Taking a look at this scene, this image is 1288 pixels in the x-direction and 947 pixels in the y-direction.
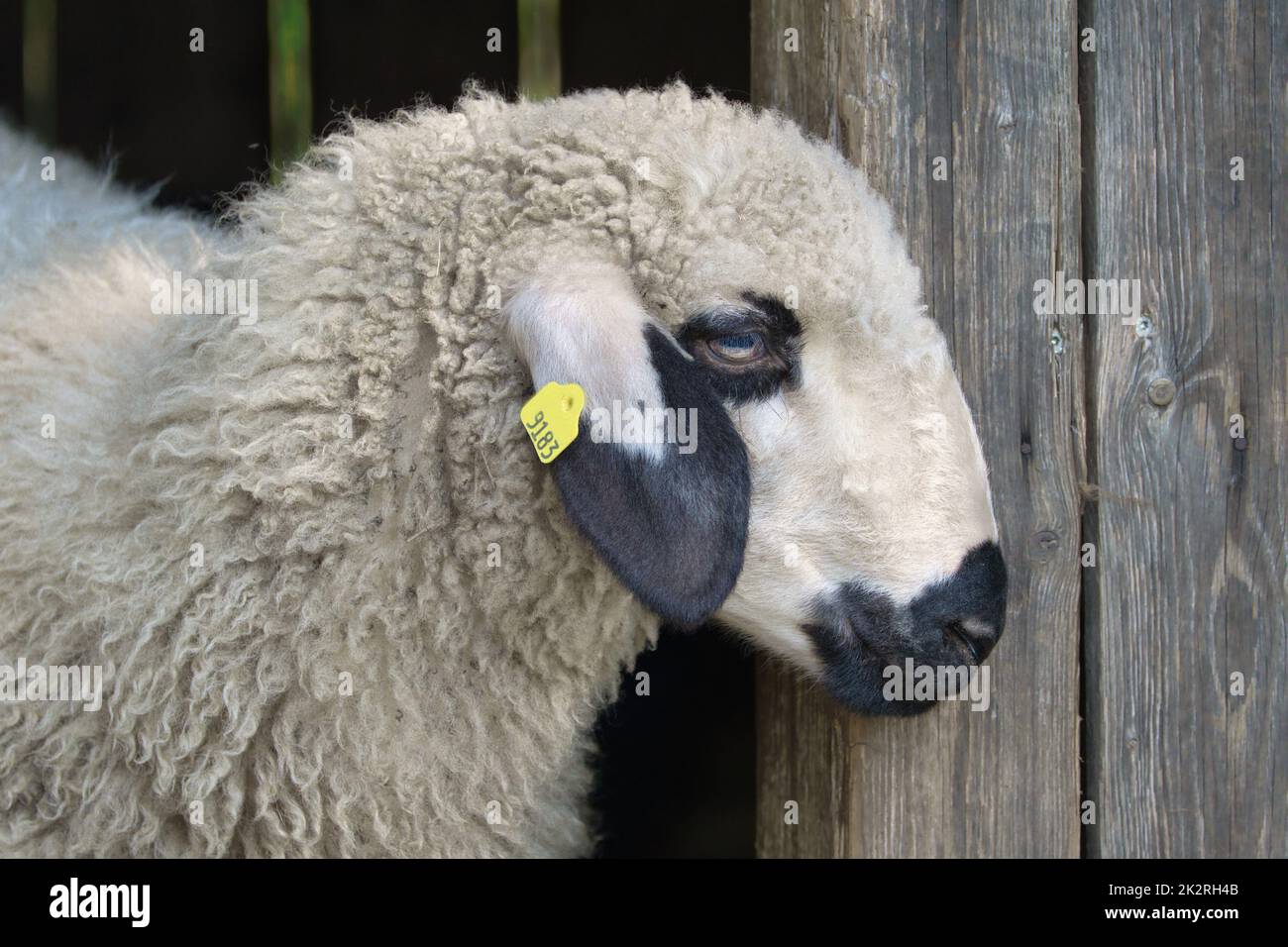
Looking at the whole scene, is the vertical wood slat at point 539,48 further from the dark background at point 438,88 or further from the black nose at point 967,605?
the black nose at point 967,605

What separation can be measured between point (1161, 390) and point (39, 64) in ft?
16.7

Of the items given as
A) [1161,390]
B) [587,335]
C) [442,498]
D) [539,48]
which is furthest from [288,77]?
[1161,390]

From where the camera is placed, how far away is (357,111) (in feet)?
19.5

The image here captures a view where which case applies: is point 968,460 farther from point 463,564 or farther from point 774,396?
point 463,564

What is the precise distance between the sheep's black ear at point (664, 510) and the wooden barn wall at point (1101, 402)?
28.2 inches

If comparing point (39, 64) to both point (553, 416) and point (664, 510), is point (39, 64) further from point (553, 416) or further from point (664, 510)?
point (664, 510)

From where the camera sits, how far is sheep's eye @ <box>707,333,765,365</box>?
2246 millimetres

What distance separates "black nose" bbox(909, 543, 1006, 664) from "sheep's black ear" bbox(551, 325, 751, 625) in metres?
0.41

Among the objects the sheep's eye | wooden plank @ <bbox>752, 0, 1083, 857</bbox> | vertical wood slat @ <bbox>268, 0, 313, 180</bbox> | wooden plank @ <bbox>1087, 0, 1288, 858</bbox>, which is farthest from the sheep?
vertical wood slat @ <bbox>268, 0, 313, 180</bbox>

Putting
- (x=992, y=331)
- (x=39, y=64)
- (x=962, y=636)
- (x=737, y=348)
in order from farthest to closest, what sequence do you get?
(x=39, y=64), (x=992, y=331), (x=962, y=636), (x=737, y=348)

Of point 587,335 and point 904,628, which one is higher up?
point 587,335

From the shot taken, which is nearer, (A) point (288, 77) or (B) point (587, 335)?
(B) point (587, 335)

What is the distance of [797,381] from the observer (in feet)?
7.45

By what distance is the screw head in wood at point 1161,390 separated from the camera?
2633 millimetres
